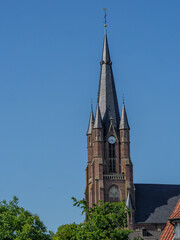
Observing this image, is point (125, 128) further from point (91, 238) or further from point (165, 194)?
point (91, 238)

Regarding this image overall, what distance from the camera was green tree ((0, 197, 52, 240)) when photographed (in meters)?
68.7

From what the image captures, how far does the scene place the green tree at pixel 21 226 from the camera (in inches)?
2704

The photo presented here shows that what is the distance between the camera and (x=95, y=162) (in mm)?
90875

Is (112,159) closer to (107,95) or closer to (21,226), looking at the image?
(107,95)

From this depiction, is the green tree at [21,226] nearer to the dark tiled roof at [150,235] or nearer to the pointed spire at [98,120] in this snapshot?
the dark tiled roof at [150,235]

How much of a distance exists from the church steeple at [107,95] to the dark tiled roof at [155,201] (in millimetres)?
12292

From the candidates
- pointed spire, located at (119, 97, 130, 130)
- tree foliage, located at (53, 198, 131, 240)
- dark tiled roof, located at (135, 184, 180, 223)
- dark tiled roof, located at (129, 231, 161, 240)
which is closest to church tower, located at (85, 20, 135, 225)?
pointed spire, located at (119, 97, 130, 130)

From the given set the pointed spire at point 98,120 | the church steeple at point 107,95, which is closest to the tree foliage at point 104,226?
the pointed spire at point 98,120

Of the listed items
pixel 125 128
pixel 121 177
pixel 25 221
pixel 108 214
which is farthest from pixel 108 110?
pixel 108 214

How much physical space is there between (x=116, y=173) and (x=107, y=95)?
13.9 m

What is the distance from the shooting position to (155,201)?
9388cm

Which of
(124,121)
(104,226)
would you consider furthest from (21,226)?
(124,121)

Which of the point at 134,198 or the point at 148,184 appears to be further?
the point at 148,184

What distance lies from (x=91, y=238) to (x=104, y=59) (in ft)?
173
